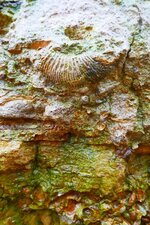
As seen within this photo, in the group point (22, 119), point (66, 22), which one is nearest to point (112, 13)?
point (66, 22)

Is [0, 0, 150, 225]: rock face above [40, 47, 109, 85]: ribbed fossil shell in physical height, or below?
below

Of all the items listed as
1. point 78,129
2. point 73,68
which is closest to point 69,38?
point 73,68

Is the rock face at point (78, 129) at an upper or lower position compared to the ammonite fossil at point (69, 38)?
lower

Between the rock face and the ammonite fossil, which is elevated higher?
the ammonite fossil

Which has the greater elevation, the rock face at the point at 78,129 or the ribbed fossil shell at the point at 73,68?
the ribbed fossil shell at the point at 73,68

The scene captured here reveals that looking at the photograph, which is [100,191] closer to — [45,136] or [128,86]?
[45,136]

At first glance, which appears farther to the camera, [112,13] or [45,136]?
[112,13]
